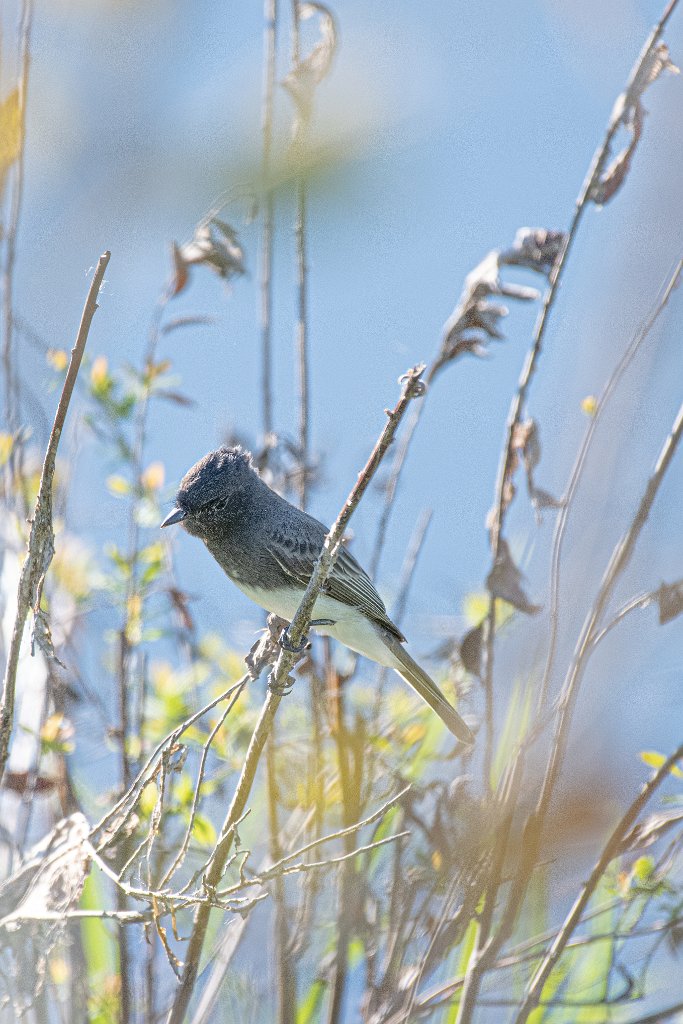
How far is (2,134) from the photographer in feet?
8.49

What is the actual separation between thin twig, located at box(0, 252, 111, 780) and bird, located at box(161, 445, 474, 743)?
4.50 feet

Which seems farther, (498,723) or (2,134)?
(2,134)

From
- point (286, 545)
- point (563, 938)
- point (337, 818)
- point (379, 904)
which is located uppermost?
point (286, 545)

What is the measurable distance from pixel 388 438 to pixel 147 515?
6.00 ft

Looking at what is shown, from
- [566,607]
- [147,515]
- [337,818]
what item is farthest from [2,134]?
[337,818]

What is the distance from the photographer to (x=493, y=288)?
297 centimetres

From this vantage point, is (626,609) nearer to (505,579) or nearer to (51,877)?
(505,579)

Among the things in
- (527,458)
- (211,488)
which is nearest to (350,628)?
(211,488)

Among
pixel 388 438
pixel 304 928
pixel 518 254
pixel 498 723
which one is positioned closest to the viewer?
pixel 388 438

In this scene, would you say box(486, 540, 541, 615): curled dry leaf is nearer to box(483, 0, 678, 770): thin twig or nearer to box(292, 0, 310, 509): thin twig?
box(483, 0, 678, 770): thin twig

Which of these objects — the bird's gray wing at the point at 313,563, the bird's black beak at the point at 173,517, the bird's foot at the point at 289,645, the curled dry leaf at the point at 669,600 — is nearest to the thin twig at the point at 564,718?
the curled dry leaf at the point at 669,600

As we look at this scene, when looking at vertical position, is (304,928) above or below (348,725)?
below

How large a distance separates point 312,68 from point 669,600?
1.81m

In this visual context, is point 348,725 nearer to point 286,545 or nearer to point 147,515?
point 286,545
